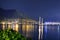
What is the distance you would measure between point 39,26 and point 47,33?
21cm

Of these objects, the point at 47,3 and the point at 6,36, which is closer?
the point at 6,36

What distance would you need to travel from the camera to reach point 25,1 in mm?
2992

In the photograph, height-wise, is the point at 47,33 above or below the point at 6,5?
below

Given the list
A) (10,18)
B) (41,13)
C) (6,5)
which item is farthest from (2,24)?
(41,13)

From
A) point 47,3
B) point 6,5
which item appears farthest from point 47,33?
point 6,5

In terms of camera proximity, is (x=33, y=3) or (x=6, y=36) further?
(x=33, y=3)

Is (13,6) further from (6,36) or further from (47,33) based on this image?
(6,36)

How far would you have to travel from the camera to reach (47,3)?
116 inches

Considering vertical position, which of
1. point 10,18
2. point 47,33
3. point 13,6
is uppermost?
point 13,6

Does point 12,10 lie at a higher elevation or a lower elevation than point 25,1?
lower

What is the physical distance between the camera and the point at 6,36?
64 centimetres

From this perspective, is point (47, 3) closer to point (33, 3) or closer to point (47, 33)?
point (33, 3)

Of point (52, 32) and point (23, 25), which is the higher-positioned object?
point (23, 25)

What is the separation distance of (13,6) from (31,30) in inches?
23.4
